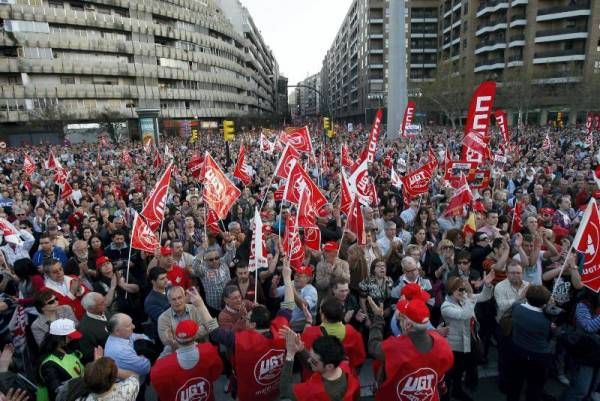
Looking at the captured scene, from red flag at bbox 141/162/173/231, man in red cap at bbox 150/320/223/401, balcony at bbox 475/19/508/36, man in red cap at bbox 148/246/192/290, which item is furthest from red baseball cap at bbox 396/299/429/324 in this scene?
balcony at bbox 475/19/508/36

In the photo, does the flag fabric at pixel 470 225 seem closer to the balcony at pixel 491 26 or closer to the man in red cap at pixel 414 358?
the man in red cap at pixel 414 358

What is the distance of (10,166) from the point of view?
1958cm

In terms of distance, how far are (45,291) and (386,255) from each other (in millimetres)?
4251

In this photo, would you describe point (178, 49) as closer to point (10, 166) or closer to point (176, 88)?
point (176, 88)

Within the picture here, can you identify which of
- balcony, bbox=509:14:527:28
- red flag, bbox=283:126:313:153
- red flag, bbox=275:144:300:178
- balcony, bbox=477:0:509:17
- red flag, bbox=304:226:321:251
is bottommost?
red flag, bbox=304:226:321:251

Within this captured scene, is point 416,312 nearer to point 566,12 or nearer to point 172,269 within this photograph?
point 172,269

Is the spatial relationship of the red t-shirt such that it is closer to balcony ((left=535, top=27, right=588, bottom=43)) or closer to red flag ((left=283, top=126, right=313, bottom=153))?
red flag ((left=283, top=126, right=313, bottom=153))

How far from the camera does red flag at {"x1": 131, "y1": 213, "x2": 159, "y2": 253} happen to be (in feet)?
18.5

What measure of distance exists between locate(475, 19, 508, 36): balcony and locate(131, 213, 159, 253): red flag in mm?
65279

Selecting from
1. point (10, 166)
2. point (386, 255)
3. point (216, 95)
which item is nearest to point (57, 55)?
point (216, 95)

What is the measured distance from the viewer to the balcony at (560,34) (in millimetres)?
51700

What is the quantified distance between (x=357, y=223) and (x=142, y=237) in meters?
3.15

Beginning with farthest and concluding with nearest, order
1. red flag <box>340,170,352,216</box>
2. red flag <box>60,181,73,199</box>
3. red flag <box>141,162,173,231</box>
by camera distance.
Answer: red flag <box>60,181,73,199</box> < red flag <box>340,170,352,216</box> < red flag <box>141,162,173,231</box>

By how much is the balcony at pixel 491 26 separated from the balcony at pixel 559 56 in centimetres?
673
